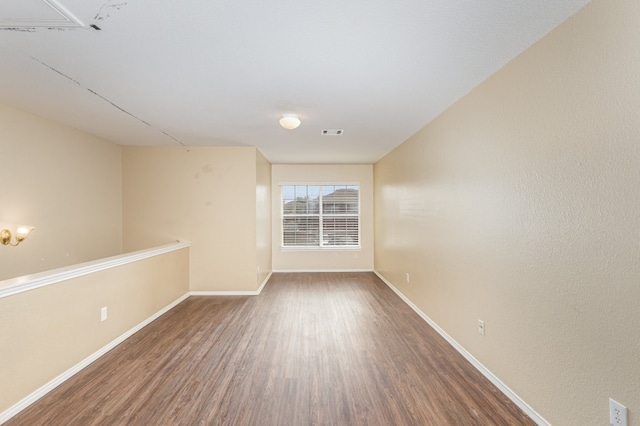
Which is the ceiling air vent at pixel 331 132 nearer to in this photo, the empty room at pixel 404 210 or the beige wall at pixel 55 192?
the empty room at pixel 404 210

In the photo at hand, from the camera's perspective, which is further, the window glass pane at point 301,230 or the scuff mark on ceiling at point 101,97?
the window glass pane at point 301,230

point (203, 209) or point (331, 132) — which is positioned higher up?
point (331, 132)

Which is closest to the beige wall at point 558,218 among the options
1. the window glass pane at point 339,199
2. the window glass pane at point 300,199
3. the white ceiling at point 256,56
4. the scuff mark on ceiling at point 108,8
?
the white ceiling at point 256,56

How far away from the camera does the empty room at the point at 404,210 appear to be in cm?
138

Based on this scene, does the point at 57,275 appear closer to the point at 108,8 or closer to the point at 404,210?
the point at 108,8

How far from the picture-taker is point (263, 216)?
4.98 meters

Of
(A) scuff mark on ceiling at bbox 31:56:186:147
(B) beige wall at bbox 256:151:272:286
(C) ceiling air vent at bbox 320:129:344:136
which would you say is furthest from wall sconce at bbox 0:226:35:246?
(C) ceiling air vent at bbox 320:129:344:136

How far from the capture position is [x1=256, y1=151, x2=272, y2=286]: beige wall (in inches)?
178

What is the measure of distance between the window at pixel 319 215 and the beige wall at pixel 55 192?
10.3 feet

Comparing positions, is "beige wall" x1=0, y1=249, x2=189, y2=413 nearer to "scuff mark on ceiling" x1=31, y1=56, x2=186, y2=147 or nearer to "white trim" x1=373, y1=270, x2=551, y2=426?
"scuff mark on ceiling" x1=31, y1=56, x2=186, y2=147

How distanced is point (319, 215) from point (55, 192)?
4.30m

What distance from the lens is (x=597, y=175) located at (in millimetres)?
1345

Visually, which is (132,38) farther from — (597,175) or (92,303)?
(597,175)

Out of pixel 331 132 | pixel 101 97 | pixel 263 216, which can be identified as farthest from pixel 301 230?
pixel 101 97
